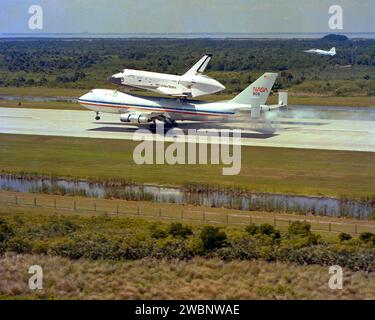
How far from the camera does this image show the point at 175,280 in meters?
34.1

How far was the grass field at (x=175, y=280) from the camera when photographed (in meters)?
32.3

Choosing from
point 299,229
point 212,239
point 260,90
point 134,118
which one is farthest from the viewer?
point 134,118

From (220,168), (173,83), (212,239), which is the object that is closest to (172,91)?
(173,83)

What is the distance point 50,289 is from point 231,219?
52.7ft

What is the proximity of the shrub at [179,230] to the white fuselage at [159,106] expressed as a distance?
37878mm

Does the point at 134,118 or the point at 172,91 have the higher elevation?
the point at 172,91

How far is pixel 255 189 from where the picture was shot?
55000mm

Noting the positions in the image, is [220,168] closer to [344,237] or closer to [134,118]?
[134,118]

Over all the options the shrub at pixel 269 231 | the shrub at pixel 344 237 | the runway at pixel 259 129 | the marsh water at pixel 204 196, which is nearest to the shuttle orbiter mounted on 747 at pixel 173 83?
the runway at pixel 259 129

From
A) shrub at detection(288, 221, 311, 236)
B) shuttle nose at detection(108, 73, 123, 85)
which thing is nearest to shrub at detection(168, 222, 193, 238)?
shrub at detection(288, 221, 311, 236)

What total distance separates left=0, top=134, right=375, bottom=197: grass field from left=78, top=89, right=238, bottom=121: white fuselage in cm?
963

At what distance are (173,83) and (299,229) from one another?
150 feet
